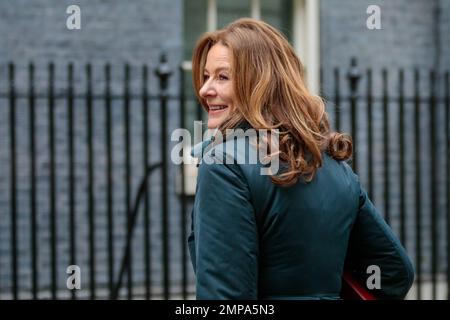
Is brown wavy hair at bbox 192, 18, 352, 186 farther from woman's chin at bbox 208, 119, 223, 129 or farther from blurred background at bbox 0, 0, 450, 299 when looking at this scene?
blurred background at bbox 0, 0, 450, 299

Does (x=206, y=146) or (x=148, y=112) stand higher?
(x=148, y=112)

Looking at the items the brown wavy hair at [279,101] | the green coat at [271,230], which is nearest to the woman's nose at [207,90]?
the brown wavy hair at [279,101]

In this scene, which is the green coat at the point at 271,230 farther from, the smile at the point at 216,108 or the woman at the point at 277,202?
the smile at the point at 216,108

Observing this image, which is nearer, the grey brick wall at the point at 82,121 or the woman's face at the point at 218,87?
the woman's face at the point at 218,87

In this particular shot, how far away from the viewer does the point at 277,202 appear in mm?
2031

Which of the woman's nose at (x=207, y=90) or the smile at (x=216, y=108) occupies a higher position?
the woman's nose at (x=207, y=90)

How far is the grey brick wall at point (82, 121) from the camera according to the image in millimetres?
7551

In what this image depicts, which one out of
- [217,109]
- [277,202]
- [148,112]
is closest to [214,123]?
[217,109]

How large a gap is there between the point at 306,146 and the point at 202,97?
0.39 m

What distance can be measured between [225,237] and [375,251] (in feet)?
1.82

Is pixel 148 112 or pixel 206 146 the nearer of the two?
pixel 206 146

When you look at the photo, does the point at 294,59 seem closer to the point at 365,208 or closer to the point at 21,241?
the point at 365,208

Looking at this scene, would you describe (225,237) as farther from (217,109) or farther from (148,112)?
(148,112)

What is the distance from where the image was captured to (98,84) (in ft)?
25.5
